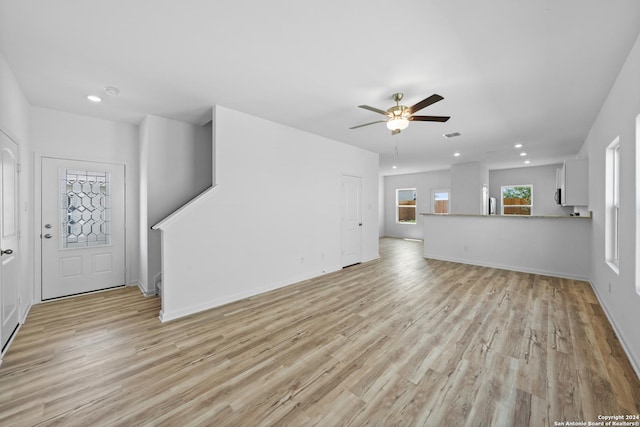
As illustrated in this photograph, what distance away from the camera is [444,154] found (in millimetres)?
6844

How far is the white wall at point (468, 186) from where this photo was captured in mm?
8055

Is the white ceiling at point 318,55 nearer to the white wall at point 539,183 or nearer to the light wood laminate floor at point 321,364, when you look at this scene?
the light wood laminate floor at point 321,364

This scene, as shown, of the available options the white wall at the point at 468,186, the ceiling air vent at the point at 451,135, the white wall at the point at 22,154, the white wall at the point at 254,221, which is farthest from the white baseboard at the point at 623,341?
the white wall at the point at 22,154

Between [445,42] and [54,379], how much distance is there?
4171mm

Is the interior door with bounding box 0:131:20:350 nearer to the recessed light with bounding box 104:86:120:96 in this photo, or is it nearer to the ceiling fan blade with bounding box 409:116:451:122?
the recessed light with bounding box 104:86:120:96

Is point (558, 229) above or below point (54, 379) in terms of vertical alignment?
above

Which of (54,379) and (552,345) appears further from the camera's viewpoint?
(552,345)

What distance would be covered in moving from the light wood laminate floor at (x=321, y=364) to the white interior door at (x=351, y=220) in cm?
204

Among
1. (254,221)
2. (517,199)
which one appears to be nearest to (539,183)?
(517,199)

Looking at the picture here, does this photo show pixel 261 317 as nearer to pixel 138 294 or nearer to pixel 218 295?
pixel 218 295

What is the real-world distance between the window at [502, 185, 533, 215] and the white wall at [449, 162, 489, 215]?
1.34 metres

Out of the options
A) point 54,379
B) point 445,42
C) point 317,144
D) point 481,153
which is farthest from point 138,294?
point 481,153

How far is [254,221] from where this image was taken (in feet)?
13.2

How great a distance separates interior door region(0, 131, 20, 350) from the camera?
242 cm
